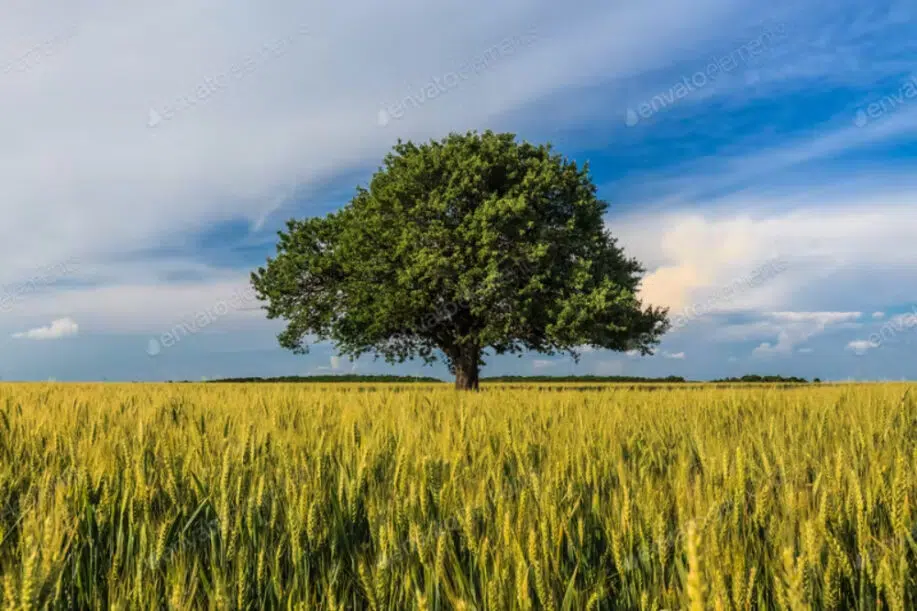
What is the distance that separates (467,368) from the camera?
1045 inches

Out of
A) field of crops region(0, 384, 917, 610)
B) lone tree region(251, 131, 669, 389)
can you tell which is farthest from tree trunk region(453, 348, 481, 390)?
field of crops region(0, 384, 917, 610)

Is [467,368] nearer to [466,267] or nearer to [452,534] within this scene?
[466,267]

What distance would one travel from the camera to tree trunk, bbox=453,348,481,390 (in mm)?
26266

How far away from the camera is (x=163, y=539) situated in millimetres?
2490

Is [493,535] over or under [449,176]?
under

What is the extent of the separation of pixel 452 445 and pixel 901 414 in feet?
17.5

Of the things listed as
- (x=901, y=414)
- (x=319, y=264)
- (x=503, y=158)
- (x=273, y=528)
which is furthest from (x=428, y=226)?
(x=273, y=528)

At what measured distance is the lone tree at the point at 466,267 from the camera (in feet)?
73.2

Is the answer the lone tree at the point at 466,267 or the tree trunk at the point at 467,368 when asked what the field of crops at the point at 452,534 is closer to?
the lone tree at the point at 466,267

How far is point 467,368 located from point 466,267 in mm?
5108

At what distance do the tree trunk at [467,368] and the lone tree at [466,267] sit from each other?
6cm

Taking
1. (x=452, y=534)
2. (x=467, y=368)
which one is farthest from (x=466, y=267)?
(x=452, y=534)

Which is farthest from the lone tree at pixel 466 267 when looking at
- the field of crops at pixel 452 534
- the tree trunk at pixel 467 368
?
the field of crops at pixel 452 534

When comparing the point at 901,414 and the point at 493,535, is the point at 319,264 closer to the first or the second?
the point at 901,414
